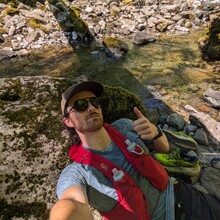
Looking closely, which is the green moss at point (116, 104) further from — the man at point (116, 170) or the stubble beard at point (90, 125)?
the stubble beard at point (90, 125)

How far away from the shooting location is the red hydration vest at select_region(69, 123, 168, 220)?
2572 millimetres

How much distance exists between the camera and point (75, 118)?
9.33ft

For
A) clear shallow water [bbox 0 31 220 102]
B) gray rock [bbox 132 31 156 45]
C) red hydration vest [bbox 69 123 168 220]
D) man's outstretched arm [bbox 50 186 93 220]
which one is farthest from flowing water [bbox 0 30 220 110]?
man's outstretched arm [bbox 50 186 93 220]

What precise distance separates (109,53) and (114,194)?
1016cm

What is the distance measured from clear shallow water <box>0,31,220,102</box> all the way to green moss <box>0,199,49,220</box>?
234 inches

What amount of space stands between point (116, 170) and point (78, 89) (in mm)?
949

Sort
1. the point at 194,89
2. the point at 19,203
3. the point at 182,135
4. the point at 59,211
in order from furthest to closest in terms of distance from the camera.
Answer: the point at 194,89 < the point at 182,135 < the point at 19,203 < the point at 59,211

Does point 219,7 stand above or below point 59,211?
below

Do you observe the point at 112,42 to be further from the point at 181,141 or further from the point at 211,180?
the point at 211,180

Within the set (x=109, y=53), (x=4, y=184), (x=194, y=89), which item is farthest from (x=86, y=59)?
(x=4, y=184)

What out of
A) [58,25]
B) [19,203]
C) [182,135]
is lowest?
[58,25]

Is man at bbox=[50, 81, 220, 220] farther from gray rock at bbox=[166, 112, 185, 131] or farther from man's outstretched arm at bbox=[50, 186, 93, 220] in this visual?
gray rock at bbox=[166, 112, 185, 131]

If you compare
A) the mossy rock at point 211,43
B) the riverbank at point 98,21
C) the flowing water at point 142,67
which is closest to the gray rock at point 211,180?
the flowing water at point 142,67

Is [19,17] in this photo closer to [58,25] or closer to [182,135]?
[58,25]
